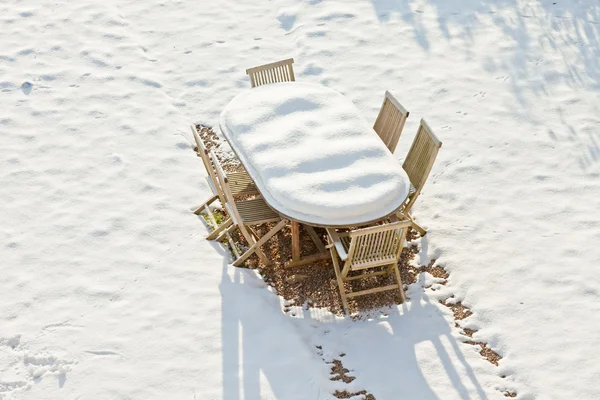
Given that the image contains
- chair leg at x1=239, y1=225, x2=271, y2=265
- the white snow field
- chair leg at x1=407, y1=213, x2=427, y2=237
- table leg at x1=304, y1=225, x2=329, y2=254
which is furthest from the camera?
chair leg at x1=407, y1=213, x2=427, y2=237

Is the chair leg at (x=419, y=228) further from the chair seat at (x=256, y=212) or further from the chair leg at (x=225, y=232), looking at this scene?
the chair leg at (x=225, y=232)

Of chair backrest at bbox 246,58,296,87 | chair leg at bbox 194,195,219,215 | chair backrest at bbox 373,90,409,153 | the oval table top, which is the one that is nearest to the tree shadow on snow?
the oval table top

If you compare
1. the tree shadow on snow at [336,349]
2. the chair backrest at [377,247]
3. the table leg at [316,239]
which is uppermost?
the chair backrest at [377,247]

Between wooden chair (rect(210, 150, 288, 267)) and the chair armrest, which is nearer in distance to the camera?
the chair armrest

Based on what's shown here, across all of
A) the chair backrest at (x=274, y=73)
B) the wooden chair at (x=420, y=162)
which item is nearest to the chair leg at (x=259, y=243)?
the wooden chair at (x=420, y=162)

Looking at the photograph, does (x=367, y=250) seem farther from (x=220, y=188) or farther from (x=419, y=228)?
(x=220, y=188)

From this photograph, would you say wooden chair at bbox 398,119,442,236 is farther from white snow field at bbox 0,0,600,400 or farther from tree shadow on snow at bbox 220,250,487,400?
tree shadow on snow at bbox 220,250,487,400

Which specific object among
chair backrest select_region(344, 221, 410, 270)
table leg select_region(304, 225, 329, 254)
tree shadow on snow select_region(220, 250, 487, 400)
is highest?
chair backrest select_region(344, 221, 410, 270)
